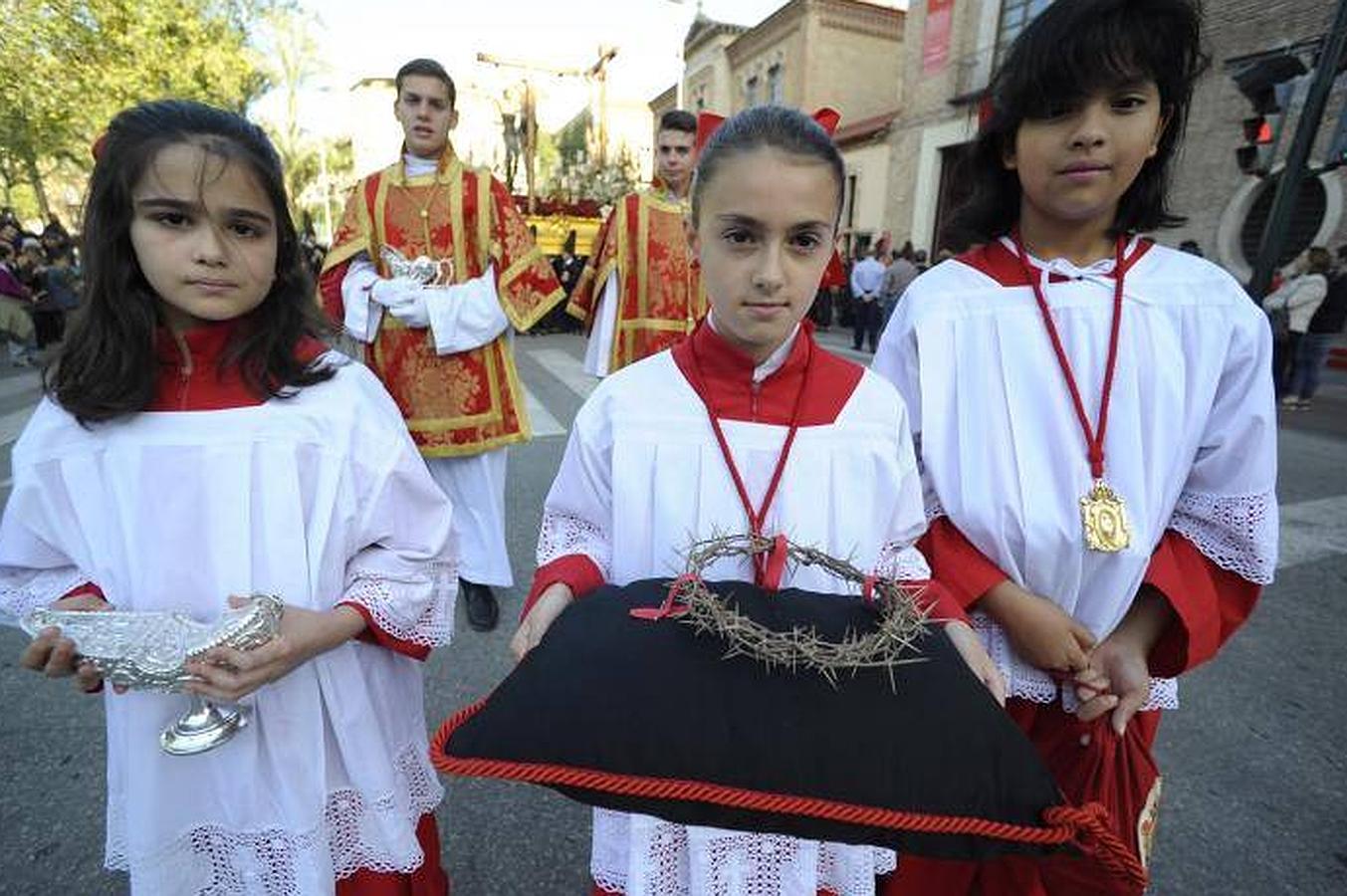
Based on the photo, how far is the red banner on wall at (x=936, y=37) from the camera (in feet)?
56.3

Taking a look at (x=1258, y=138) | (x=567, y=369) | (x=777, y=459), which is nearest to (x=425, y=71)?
(x=777, y=459)

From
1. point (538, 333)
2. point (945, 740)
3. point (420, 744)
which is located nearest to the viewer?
point (945, 740)

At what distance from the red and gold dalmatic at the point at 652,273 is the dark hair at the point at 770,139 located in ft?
8.95

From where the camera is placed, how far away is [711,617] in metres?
0.96

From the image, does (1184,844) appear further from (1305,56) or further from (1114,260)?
(1305,56)

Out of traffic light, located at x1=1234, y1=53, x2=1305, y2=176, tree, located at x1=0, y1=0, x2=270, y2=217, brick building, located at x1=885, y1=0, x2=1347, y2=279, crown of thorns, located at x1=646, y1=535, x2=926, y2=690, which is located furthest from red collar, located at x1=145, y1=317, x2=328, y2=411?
tree, located at x1=0, y1=0, x2=270, y2=217

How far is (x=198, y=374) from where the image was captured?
134cm

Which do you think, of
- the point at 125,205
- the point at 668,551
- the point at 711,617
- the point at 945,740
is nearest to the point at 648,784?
the point at 711,617

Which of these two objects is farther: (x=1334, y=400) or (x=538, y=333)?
(x=538, y=333)

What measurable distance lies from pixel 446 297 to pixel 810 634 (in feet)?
8.77

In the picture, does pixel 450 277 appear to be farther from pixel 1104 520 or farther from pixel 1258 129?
pixel 1258 129

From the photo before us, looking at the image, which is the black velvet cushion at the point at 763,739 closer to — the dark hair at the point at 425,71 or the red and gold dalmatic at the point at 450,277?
the red and gold dalmatic at the point at 450,277

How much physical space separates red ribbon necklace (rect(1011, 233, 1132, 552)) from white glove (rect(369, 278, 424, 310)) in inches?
99.4

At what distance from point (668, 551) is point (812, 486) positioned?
302mm
